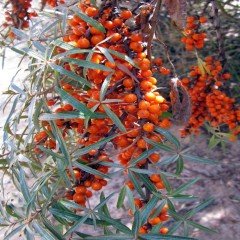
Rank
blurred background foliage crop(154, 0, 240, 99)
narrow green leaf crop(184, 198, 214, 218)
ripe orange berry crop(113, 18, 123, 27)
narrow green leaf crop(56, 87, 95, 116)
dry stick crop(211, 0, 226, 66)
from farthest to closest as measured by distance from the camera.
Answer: blurred background foliage crop(154, 0, 240, 99) < dry stick crop(211, 0, 226, 66) < narrow green leaf crop(184, 198, 214, 218) < ripe orange berry crop(113, 18, 123, 27) < narrow green leaf crop(56, 87, 95, 116)

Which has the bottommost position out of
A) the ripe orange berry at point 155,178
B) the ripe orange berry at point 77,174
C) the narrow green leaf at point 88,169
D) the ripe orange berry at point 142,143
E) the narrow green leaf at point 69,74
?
the ripe orange berry at point 155,178

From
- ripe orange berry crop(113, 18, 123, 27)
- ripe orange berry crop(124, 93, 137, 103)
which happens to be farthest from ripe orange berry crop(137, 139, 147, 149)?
ripe orange berry crop(113, 18, 123, 27)

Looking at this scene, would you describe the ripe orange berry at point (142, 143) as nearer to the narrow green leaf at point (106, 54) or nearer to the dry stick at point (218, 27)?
the narrow green leaf at point (106, 54)

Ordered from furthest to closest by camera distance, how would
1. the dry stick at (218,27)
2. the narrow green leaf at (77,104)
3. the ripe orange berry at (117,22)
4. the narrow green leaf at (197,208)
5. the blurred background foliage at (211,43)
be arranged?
the blurred background foliage at (211,43) < the dry stick at (218,27) < the narrow green leaf at (197,208) < the ripe orange berry at (117,22) < the narrow green leaf at (77,104)

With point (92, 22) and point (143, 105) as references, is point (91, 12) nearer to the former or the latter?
point (92, 22)

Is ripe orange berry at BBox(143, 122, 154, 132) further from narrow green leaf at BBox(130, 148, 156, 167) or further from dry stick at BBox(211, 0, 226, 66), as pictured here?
dry stick at BBox(211, 0, 226, 66)

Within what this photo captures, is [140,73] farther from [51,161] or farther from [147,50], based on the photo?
[51,161]

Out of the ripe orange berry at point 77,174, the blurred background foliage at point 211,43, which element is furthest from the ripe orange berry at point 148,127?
the blurred background foliage at point 211,43

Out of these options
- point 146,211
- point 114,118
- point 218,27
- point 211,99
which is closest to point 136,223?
point 146,211
